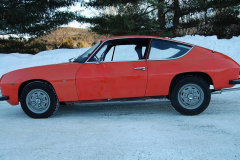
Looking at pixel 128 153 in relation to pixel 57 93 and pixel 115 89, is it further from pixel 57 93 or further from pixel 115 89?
pixel 57 93

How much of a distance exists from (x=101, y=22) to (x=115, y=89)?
1170 centimetres

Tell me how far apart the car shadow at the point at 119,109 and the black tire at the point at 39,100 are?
32cm

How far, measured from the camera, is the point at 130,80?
4508 millimetres

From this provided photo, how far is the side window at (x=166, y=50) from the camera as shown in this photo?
15.4 ft

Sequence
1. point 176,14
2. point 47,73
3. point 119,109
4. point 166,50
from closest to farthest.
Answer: point 47,73 → point 166,50 → point 119,109 → point 176,14

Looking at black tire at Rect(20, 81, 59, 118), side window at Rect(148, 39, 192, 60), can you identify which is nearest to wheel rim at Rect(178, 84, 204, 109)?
side window at Rect(148, 39, 192, 60)

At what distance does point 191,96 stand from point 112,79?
1.50 meters

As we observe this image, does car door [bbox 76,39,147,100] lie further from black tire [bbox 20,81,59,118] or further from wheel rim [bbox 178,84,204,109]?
wheel rim [bbox 178,84,204,109]

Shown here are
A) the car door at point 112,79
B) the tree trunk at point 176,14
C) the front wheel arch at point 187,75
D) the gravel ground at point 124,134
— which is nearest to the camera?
the gravel ground at point 124,134

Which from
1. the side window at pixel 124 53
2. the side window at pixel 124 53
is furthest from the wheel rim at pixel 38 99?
the side window at pixel 124 53

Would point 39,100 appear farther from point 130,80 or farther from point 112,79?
point 130,80

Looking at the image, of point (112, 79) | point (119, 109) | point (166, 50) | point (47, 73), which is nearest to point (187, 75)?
point (166, 50)

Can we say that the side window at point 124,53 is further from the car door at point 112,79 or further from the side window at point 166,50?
the side window at point 166,50

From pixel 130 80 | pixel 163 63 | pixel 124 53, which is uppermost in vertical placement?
pixel 124 53
